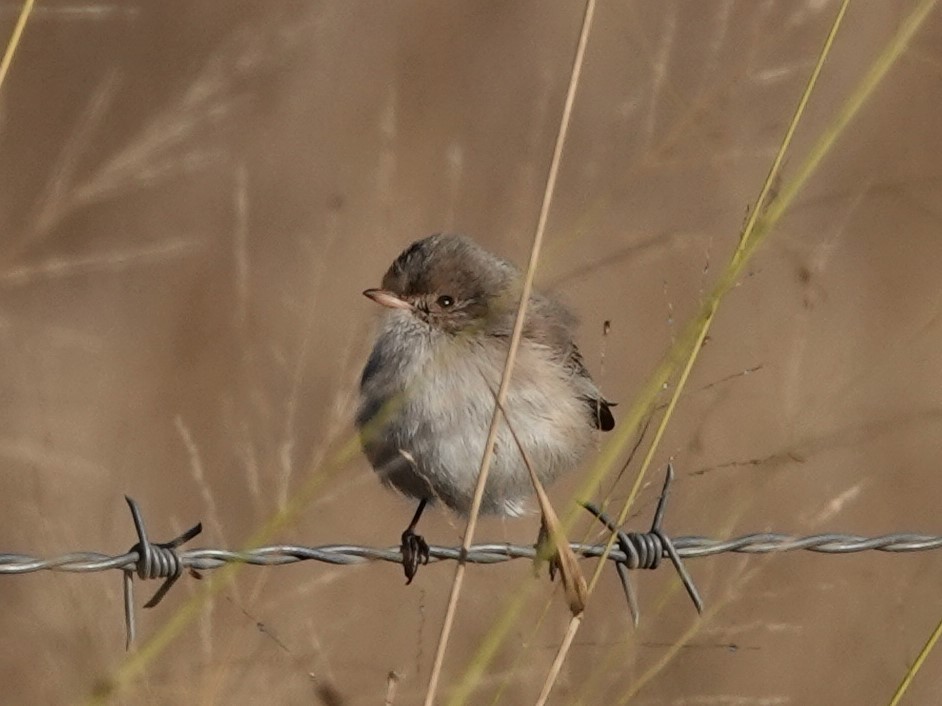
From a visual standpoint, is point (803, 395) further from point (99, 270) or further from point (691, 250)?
point (99, 270)

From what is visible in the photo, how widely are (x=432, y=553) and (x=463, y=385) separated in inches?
36.6

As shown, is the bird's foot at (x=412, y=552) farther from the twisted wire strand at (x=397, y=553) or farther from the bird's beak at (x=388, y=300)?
the twisted wire strand at (x=397, y=553)

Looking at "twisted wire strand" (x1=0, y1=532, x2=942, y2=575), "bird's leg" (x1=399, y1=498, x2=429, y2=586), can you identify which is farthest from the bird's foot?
"twisted wire strand" (x1=0, y1=532, x2=942, y2=575)

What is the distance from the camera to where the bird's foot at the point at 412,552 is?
474cm

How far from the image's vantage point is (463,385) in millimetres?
4477

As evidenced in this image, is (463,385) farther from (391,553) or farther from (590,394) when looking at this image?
(391,553)

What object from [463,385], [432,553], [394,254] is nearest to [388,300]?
[463,385]

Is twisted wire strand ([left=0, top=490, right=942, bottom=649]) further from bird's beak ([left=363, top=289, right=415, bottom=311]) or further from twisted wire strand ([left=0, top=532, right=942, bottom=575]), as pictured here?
bird's beak ([left=363, top=289, right=415, bottom=311])

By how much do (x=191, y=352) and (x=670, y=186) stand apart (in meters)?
2.47

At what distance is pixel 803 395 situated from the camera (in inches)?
256

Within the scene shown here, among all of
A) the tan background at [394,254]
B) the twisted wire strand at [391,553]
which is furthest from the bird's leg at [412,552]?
the twisted wire strand at [391,553]

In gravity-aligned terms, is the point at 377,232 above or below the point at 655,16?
below

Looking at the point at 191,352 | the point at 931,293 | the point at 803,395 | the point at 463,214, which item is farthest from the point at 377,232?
the point at 931,293

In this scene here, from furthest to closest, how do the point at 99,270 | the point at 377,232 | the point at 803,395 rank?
the point at 99,270 < the point at 377,232 < the point at 803,395
